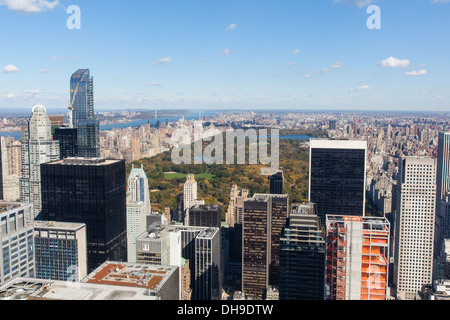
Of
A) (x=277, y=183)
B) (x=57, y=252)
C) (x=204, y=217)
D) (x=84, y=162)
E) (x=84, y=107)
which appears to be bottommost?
(x=57, y=252)

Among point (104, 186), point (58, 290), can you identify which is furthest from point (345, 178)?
point (58, 290)

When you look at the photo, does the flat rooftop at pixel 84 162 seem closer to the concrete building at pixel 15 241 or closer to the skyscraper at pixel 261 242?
the concrete building at pixel 15 241

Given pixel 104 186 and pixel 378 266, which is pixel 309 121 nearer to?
pixel 104 186

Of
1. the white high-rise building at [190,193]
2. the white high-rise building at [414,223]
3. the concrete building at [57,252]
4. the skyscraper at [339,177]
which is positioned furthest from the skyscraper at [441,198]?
the concrete building at [57,252]

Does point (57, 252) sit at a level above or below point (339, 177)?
below

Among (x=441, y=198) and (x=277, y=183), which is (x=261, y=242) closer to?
(x=277, y=183)

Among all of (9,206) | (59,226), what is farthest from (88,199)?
(9,206)

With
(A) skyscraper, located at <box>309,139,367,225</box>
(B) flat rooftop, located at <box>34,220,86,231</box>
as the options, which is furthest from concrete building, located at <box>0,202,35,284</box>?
(A) skyscraper, located at <box>309,139,367,225</box>
